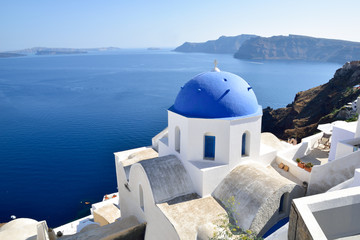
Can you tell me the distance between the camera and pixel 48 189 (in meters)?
26.1

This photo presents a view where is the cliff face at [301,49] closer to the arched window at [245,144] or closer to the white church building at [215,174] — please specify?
the white church building at [215,174]

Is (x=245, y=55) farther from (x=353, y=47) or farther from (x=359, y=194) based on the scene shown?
(x=359, y=194)

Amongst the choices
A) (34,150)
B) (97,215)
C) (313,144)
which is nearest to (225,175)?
(313,144)

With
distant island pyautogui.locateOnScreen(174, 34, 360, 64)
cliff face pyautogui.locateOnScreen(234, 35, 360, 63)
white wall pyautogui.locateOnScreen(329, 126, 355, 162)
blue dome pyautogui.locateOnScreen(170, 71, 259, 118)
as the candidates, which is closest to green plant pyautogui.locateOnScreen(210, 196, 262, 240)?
blue dome pyautogui.locateOnScreen(170, 71, 259, 118)

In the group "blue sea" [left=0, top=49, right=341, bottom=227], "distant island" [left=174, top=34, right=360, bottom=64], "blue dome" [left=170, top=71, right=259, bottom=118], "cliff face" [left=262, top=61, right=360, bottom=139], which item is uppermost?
"distant island" [left=174, top=34, right=360, bottom=64]

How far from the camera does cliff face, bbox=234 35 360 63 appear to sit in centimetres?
16564

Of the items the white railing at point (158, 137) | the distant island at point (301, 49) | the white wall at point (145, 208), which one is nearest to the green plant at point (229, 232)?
the white wall at point (145, 208)

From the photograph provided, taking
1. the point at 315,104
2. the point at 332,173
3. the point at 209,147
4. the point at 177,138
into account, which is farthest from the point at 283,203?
the point at 315,104

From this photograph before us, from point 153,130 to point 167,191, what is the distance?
30527 millimetres

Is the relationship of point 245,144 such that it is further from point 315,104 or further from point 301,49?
point 301,49

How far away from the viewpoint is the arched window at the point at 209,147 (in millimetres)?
11355

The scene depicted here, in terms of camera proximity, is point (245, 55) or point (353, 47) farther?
point (245, 55)

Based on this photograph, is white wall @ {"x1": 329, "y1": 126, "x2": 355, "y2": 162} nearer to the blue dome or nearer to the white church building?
the white church building

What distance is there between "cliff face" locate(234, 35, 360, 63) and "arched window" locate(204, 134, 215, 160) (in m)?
180
